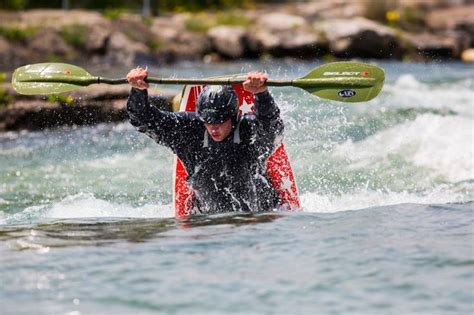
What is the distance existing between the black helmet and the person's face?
0.12 feet

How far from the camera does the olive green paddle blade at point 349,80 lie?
639cm

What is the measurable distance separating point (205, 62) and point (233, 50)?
0.67 meters

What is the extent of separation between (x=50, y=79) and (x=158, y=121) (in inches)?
41.2

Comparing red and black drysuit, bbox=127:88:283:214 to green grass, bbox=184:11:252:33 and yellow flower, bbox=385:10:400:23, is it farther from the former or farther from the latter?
yellow flower, bbox=385:10:400:23

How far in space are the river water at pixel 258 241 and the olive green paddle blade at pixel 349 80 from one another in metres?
0.75

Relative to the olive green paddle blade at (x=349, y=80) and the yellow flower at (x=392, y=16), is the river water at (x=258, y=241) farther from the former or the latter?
the yellow flower at (x=392, y=16)

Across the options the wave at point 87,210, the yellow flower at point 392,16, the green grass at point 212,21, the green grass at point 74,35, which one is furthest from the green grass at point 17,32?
the wave at point 87,210

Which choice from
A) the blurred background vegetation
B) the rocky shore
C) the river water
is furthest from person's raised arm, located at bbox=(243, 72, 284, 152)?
the blurred background vegetation

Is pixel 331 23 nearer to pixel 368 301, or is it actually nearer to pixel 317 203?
pixel 317 203

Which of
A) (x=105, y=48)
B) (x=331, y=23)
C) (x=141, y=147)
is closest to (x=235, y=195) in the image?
(x=141, y=147)

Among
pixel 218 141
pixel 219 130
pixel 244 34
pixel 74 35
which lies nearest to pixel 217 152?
pixel 218 141

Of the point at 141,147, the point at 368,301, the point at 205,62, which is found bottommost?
the point at 368,301

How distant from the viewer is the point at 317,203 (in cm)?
740

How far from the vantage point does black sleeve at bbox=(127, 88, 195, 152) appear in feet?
20.0
